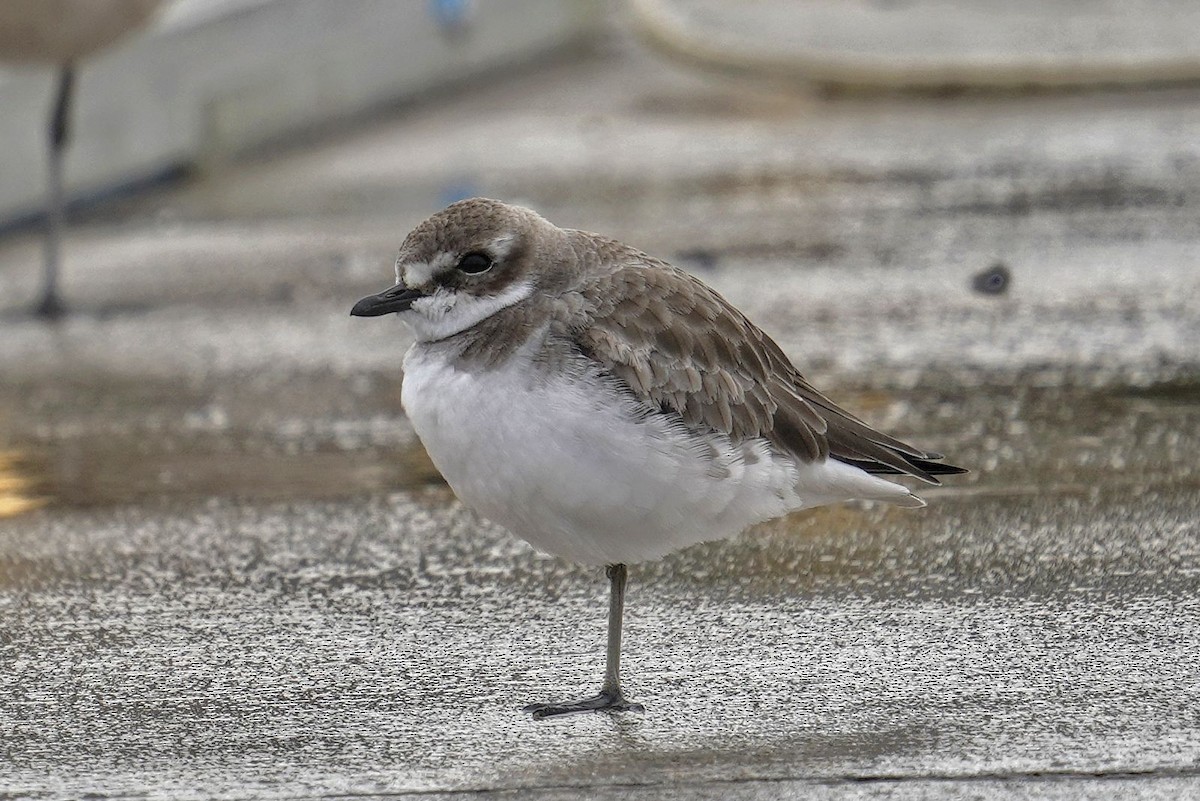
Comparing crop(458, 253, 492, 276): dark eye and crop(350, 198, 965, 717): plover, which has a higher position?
crop(458, 253, 492, 276): dark eye

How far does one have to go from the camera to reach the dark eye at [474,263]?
4508mm

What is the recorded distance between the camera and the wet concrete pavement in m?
4.42

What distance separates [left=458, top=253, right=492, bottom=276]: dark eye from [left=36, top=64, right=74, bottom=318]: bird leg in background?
4.69 meters

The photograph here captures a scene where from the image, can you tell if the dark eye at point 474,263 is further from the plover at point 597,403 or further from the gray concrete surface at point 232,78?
the gray concrete surface at point 232,78

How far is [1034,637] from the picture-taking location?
4996 millimetres

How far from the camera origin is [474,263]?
4.52 m

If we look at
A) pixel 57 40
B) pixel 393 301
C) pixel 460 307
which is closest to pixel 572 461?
pixel 460 307

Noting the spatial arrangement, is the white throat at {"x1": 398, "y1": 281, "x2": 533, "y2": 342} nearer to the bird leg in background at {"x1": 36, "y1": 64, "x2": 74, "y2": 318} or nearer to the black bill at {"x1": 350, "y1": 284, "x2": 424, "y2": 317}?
the black bill at {"x1": 350, "y1": 284, "x2": 424, "y2": 317}

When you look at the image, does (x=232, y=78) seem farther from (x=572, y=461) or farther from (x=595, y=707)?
(x=572, y=461)

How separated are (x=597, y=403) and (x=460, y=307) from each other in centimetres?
44

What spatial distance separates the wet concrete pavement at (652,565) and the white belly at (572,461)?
1.59 feet

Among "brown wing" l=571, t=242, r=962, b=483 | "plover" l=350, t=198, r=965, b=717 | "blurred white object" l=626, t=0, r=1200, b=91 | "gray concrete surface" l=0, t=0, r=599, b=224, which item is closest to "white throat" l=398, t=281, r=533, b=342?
"plover" l=350, t=198, r=965, b=717

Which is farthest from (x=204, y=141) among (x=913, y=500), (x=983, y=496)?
(x=913, y=500)

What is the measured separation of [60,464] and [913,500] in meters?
3.31
